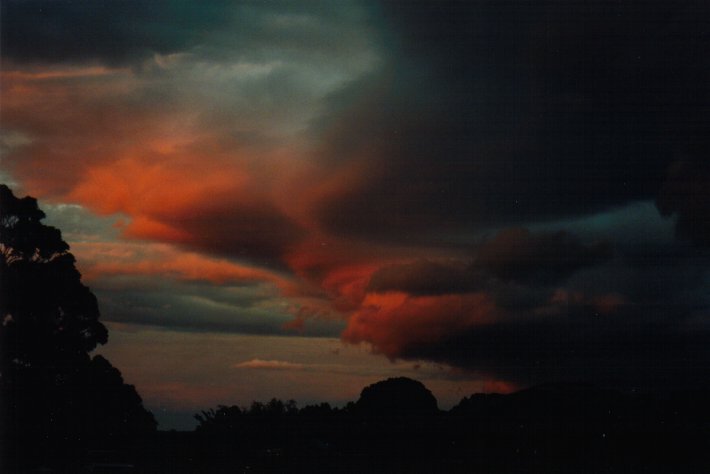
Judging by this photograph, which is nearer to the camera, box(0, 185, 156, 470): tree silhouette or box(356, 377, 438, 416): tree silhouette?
box(0, 185, 156, 470): tree silhouette

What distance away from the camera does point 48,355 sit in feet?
105

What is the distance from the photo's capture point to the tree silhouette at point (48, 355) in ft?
103

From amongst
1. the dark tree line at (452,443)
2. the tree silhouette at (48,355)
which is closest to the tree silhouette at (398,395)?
the dark tree line at (452,443)

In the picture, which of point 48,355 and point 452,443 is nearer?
point 48,355

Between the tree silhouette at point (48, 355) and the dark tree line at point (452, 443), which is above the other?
the tree silhouette at point (48, 355)

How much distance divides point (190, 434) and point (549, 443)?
15491mm

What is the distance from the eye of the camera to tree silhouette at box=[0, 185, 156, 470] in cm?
3153

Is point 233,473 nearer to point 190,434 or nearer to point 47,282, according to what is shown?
point 190,434

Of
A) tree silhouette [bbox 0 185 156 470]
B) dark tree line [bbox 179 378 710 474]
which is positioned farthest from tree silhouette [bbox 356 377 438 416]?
tree silhouette [bbox 0 185 156 470]

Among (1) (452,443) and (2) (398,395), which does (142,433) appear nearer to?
(1) (452,443)

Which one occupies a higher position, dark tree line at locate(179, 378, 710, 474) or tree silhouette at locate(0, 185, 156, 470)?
tree silhouette at locate(0, 185, 156, 470)

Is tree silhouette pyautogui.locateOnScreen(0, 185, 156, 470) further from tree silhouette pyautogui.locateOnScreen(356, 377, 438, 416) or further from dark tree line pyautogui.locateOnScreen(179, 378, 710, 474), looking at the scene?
tree silhouette pyautogui.locateOnScreen(356, 377, 438, 416)

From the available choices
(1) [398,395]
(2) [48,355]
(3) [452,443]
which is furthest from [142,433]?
(1) [398,395]

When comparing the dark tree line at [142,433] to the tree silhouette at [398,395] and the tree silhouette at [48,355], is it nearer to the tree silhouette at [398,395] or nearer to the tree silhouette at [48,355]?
the tree silhouette at [48,355]
